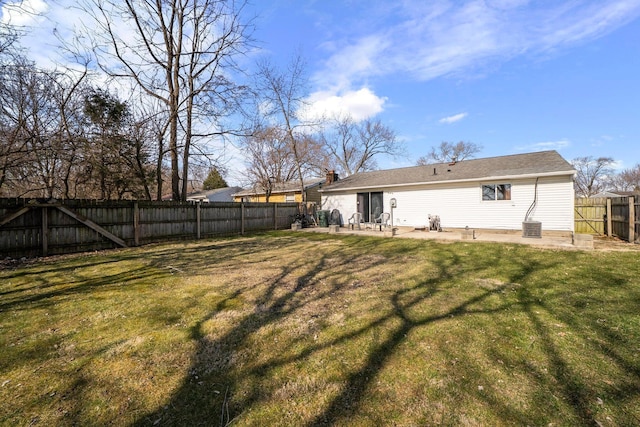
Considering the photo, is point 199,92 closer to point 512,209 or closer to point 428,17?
point 428,17

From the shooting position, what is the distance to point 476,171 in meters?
12.2

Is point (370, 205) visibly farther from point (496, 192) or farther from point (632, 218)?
point (632, 218)

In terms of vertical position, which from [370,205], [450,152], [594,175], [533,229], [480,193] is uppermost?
[450,152]

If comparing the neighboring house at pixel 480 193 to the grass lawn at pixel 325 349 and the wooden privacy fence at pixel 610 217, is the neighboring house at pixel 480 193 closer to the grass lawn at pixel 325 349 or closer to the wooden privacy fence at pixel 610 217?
the wooden privacy fence at pixel 610 217

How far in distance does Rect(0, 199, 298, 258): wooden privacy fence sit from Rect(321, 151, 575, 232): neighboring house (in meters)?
7.60

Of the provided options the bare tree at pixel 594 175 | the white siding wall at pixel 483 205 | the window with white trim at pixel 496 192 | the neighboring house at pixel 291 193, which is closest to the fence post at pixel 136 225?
the white siding wall at pixel 483 205

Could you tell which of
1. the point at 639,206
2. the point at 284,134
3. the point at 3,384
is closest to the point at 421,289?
the point at 3,384

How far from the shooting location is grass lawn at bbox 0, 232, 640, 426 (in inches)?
74.9

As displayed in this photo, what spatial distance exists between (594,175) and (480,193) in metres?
48.8

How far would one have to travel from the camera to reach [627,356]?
2480mm

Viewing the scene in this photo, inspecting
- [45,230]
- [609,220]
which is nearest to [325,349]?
[45,230]

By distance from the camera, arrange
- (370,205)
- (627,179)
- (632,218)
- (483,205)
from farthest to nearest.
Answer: (627,179), (370,205), (483,205), (632,218)

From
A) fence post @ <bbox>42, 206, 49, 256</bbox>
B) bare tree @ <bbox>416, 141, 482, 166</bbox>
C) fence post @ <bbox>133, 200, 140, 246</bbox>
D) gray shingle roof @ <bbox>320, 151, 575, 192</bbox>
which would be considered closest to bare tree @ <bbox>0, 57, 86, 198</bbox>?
fence post @ <bbox>42, 206, 49, 256</bbox>

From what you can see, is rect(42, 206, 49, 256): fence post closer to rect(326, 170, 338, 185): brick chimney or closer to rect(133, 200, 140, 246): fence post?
rect(133, 200, 140, 246): fence post
